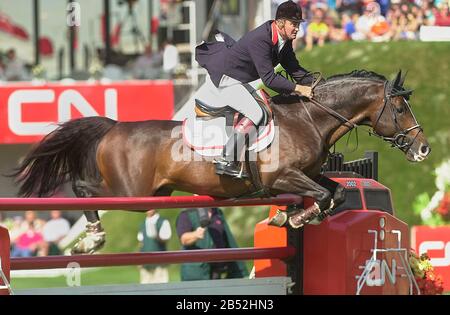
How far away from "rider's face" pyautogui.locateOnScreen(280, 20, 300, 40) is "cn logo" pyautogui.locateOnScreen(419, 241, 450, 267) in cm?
287

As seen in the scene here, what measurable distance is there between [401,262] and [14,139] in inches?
370

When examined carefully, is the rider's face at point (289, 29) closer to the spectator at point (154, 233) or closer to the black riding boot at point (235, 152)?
the black riding boot at point (235, 152)

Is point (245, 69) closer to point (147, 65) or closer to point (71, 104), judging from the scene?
point (71, 104)

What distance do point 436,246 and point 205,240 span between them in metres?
2.20

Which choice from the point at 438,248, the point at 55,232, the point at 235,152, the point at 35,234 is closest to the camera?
the point at 235,152

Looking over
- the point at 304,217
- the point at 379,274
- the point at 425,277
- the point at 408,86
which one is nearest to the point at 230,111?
the point at 304,217

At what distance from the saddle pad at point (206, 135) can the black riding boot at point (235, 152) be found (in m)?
0.08

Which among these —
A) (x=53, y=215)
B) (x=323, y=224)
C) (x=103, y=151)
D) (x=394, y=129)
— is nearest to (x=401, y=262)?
(x=323, y=224)

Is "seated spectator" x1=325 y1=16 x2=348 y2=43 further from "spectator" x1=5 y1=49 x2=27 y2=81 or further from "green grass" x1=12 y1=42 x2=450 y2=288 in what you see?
"spectator" x1=5 y1=49 x2=27 y2=81

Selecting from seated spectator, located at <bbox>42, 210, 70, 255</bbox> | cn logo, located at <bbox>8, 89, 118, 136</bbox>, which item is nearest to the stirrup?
seated spectator, located at <bbox>42, 210, 70, 255</bbox>

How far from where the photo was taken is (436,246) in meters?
9.40

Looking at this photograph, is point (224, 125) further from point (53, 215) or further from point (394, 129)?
point (53, 215)

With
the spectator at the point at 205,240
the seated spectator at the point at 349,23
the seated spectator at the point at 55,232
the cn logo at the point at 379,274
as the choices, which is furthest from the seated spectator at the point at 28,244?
the cn logo at the point at 379,274

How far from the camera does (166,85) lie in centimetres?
1518
